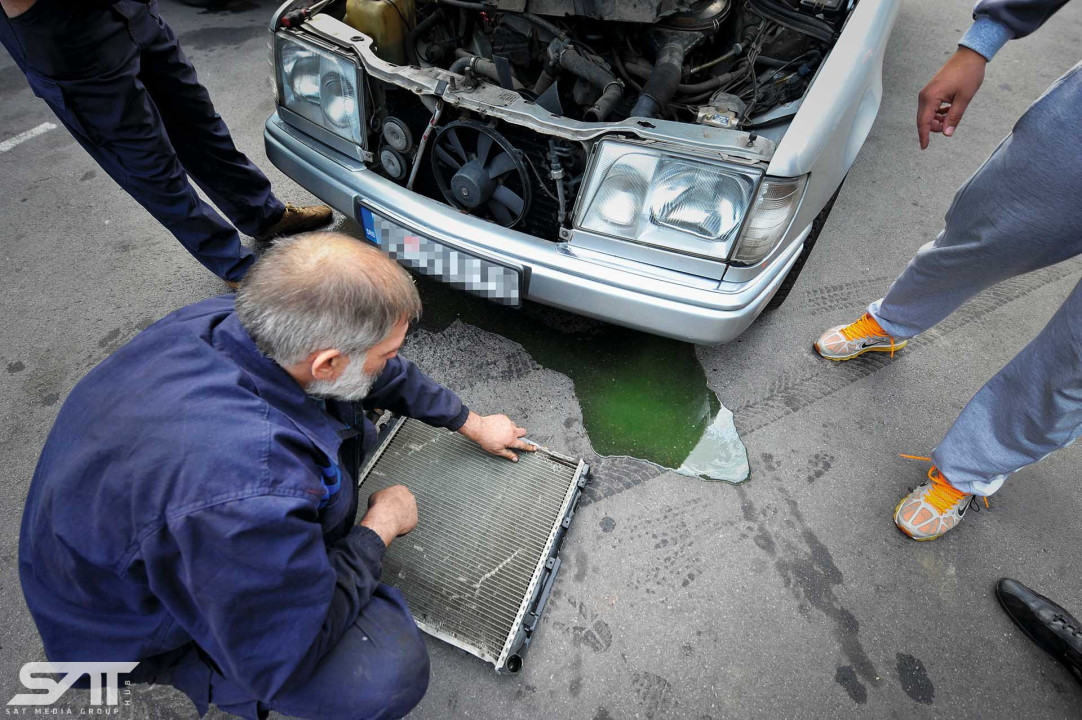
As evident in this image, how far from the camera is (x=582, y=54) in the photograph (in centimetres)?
212

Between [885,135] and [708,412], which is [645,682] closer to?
[708,412]

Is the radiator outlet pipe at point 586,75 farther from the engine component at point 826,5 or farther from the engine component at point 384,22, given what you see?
the engine component at point 826,5

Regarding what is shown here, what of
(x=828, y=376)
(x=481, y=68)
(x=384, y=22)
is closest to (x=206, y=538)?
(x=481, y=68)

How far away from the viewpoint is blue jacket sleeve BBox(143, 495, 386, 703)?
2.98ft

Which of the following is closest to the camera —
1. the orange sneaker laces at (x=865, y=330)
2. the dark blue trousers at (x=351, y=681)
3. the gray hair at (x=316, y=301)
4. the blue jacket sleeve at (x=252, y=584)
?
the blue jacket sleeve at (x=252, y=584)

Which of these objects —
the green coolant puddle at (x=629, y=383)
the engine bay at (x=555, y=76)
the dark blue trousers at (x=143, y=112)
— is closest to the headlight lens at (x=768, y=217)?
the engine bay at (x=555, y=76)

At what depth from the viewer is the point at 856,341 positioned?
7.30ft

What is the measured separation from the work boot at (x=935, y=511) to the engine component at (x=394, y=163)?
202cm

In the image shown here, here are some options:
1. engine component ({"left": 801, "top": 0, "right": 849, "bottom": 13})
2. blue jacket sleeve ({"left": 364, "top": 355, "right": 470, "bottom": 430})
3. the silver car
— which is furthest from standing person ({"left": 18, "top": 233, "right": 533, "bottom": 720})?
engine component ({"left": 801, "top": 0, "right": 849, "bottom": 13})

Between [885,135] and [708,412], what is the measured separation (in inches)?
96.1

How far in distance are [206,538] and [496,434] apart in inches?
39.1

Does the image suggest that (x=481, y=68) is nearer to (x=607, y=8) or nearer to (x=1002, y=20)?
(x=607, y=8)

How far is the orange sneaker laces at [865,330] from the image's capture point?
220 centimetres

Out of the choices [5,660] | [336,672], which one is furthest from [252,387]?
[5,660]
